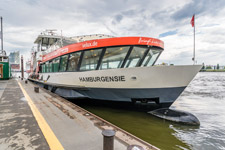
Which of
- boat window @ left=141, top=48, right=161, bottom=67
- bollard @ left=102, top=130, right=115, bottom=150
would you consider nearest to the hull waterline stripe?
bollard @ left=102, top=130, right=115, bottom=150

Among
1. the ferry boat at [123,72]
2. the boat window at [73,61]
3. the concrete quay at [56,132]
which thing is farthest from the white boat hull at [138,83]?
the concrete quay at [56,132]

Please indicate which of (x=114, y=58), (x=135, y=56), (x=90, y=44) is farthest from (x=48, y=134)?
(x=135, y=56)

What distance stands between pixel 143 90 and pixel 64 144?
388 centimetres

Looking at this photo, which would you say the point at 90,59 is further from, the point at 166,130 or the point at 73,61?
the point at 166,130

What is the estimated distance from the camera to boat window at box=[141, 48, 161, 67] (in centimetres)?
666

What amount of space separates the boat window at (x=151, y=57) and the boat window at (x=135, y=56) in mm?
496

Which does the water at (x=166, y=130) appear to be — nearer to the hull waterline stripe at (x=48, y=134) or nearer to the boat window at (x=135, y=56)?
the boat window at (x=135, y=56)

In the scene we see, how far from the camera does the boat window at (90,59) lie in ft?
21.4

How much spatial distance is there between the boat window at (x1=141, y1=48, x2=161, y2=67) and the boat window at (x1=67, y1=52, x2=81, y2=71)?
3739mm

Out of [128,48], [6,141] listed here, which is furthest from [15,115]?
[128,48]

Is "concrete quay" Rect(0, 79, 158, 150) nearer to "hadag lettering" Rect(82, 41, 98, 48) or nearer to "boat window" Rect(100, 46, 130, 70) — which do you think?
"boat window" Rect(100, 46, 130, 70)

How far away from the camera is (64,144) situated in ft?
8.71

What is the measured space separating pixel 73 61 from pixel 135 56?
3811 millimetres

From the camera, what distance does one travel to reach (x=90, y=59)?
22.3ft
